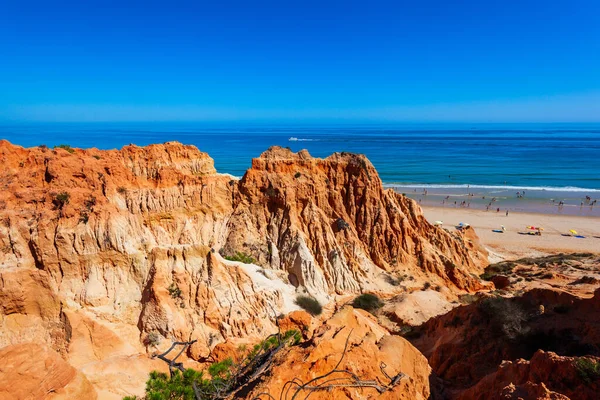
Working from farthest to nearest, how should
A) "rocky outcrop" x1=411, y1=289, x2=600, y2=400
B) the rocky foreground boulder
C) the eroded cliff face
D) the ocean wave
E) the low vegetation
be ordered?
the ocean wave → the eroded cliff face → "rocky outcrop" x1=411, y1=289, x2=600, y2=400 → the rocky foreground boulder → the low vegetation

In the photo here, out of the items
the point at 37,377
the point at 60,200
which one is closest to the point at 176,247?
the point at 60,200

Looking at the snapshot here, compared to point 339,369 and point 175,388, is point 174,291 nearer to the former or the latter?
point 175,388

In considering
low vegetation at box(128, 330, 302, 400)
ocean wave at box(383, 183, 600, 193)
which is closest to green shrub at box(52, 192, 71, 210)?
low vegetation at box(128, 330, 302, 400)

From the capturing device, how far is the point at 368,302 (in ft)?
69.4

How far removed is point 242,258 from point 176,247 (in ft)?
16.3

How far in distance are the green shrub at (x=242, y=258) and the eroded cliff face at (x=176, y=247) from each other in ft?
1.21

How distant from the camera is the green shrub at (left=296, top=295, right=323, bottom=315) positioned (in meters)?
19.5

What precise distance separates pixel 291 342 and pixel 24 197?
1421 cm

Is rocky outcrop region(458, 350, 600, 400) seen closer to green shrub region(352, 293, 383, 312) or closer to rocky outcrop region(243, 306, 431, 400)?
rocky outcrop region(243, 306, 431, 400)

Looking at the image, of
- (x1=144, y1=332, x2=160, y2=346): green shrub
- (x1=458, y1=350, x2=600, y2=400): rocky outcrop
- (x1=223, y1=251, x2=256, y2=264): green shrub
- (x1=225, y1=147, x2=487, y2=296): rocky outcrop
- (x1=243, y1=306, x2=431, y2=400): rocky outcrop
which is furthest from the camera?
(x1=225, y1=147, x2=487, y2=296): rocky outcrop

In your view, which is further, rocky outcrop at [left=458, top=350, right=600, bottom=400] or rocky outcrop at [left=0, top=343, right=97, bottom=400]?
rocky outcrop at [left=0, top=343, right=97, bottom=400]

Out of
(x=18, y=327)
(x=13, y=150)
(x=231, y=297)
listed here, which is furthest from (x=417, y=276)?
(x=13, y=150)

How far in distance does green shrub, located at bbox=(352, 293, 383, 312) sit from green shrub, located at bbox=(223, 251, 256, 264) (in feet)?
22.1

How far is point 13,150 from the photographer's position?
60.5ft
